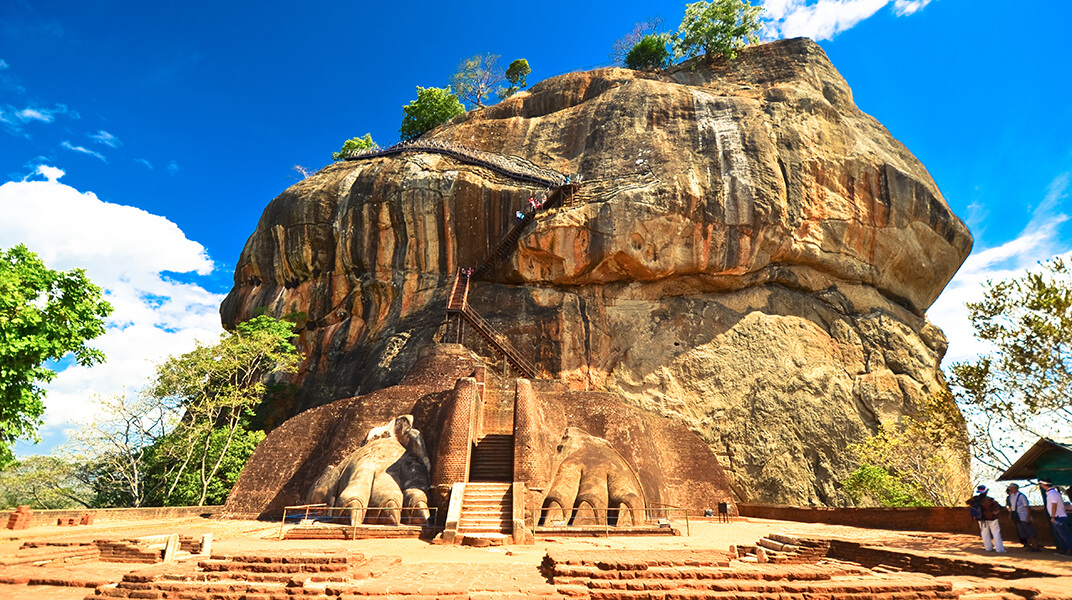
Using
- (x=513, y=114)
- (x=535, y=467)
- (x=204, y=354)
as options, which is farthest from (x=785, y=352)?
(x=204, y=354)

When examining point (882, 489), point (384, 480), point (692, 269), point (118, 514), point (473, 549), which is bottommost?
point (118, 514)

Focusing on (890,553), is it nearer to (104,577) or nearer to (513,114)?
(104,577)

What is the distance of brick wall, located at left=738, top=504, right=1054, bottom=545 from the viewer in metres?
9.66

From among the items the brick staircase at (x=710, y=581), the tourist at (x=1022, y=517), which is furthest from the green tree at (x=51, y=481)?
the tourist at (x=1022, y=517)

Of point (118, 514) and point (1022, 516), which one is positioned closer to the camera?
point (1022, 516)

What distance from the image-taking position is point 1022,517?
9438mm

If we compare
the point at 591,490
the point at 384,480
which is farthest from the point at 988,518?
the point at 384,480

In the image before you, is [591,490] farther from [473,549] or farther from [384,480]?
[384,480]

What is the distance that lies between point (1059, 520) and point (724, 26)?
111ft

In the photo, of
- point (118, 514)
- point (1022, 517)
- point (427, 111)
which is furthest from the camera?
point (427, 111)

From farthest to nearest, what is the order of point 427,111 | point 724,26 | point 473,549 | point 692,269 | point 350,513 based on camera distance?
point 427,111 → point 724,26 → point 692,269 → point 350,513 → point 473,549

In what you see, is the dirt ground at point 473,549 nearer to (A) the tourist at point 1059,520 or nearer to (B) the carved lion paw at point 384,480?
(A) the tourist at point 1059,520

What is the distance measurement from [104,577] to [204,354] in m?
18.6

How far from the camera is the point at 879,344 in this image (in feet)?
88.2
